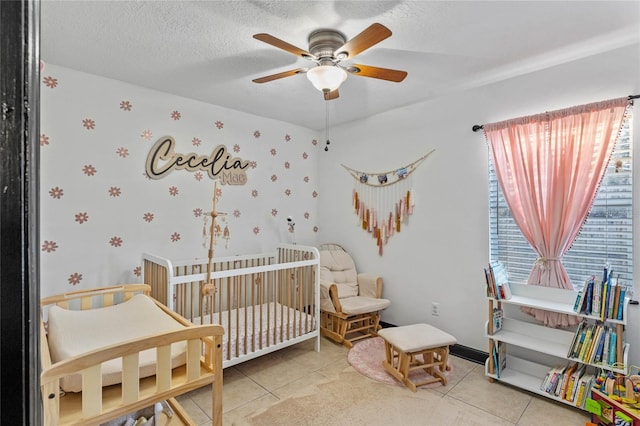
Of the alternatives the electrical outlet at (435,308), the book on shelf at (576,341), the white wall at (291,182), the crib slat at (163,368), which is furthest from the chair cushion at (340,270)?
the crib slat at (163,368)

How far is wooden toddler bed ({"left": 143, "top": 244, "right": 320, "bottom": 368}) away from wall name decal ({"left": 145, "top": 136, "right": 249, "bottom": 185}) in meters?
0.80

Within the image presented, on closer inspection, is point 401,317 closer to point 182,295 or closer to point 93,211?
point 182,295

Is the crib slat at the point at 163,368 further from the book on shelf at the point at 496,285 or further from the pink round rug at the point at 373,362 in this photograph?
the book on shelf at the point at 496,285

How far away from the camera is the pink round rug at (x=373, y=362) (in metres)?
2.56

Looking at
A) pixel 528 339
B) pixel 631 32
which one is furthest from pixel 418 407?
pixel 631 32

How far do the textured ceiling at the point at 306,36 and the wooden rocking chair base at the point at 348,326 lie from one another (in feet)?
7.43

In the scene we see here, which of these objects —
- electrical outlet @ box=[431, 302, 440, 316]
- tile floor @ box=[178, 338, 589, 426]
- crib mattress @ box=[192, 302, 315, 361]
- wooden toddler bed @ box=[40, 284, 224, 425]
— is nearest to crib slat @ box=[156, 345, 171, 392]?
wooden toddler bed @ box=[40, 284, 224, 425]

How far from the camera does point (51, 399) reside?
123 cm

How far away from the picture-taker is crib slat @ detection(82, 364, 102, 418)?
134 cm

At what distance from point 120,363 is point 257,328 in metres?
1.27

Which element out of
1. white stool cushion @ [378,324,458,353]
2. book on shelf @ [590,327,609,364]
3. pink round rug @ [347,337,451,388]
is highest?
book on shelf @ [590,327,609,364]

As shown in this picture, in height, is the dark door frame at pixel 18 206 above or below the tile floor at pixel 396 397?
above

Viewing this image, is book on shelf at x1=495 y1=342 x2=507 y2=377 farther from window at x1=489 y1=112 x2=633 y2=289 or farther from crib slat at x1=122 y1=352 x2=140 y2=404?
crib slat at x1=122 y1=352 x2=140 y2=404

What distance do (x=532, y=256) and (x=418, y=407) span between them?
147 cm
